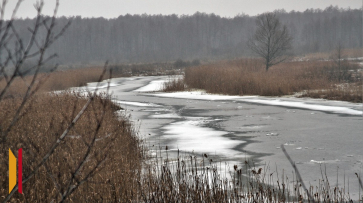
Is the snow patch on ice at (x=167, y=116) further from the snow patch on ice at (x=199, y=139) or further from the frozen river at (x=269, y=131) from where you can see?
the snow patch on ice at (x=199, y=139)

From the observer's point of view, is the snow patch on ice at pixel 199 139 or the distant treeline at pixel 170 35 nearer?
the snow patch on ice at pixel 199 139

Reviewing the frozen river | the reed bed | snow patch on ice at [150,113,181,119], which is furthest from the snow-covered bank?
the reed bed

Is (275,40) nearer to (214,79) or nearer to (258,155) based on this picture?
(214,79)

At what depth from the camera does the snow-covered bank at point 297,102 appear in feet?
44.9

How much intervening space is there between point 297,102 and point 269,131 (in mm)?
6524

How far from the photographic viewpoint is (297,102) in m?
16.2

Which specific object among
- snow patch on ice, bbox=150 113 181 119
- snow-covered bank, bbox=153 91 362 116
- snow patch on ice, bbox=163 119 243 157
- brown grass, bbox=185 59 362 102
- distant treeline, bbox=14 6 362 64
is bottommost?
snow patch on ice, bbox=163 119 243 157

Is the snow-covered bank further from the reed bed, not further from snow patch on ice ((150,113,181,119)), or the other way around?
the reed bed

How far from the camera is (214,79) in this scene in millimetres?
22359

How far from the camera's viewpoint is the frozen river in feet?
22.6

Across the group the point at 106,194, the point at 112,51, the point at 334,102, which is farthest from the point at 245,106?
the point at 112,51

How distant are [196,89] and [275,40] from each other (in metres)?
7.66

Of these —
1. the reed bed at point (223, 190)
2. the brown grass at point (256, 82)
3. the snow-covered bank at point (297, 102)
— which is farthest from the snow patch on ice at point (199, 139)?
the brown grass at point (256, 82)

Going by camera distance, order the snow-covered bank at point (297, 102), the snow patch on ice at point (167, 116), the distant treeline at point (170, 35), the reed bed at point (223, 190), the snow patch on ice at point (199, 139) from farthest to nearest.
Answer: the distant treeline at point (170, 35) → the snow-covered bank at point (297, 102) → the snow patch on ice at point (167, 116) → the snow patch on ice at point (199, 139) → the reed bed at point (223, 190)
